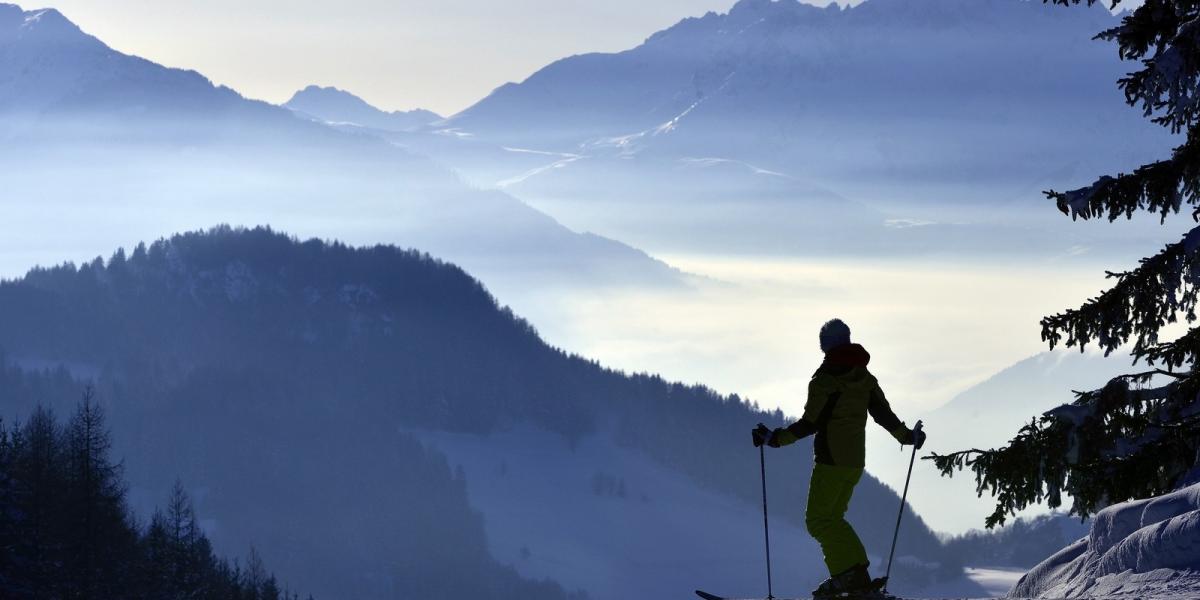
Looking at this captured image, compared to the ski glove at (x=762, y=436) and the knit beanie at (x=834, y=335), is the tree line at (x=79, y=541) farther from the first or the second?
the knit beanie at (x=834, y=335)

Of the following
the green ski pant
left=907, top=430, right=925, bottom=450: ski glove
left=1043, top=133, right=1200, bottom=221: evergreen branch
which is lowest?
the green ski pant

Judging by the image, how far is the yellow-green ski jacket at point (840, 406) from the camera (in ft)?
44.9

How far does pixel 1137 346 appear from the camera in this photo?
1537cm

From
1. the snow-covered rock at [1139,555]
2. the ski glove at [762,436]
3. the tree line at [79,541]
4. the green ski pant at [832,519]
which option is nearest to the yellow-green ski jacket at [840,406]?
the green ski pant at [832,519]

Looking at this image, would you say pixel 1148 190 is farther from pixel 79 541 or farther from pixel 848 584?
pixel 79 541

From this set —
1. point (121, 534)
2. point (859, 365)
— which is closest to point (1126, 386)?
point (859, 365)

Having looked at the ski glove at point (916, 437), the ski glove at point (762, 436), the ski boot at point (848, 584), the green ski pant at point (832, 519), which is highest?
the ski glove at point (762, 436)

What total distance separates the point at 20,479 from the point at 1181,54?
87.9 m

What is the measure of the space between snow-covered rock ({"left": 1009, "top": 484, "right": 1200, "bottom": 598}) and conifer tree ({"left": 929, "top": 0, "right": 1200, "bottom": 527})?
142 centimetres

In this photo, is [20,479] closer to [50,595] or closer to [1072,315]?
[50,595]

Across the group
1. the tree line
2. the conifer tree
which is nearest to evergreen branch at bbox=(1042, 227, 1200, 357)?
the conifer tree

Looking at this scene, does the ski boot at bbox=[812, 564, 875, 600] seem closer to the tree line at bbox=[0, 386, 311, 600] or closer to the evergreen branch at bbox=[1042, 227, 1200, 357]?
the evergreen branch at bbox=[1042, 227, 1200, 357]

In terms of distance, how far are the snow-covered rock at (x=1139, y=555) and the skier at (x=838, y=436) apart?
187cm

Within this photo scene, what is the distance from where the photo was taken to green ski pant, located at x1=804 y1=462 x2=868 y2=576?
13773mm
